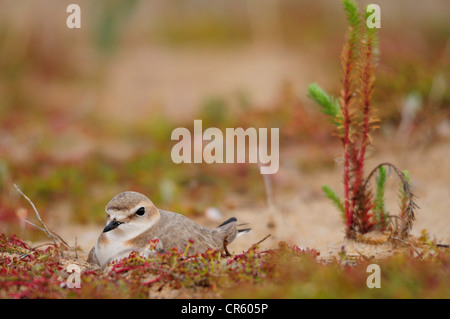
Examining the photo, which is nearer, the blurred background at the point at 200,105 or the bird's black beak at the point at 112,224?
the bird's black beak at the point at 112,224

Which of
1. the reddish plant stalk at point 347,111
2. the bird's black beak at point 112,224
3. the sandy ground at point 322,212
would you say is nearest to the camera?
the bird's black beak at point 112,224

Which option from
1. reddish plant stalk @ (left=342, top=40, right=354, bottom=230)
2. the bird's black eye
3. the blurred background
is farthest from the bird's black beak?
reddish plant stalk @ (left=342, top=40, right=354, bottom=230)

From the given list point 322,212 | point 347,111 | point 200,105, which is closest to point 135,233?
→ point 347,111

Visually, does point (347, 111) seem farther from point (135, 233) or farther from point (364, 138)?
point (135, 233)

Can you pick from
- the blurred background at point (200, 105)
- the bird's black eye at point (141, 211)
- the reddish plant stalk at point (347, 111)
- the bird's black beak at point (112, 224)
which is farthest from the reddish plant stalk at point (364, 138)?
the bird's black beak at point (112, 224)

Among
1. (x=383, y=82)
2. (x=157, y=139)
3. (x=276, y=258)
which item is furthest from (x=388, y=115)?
(x=276, y=258)

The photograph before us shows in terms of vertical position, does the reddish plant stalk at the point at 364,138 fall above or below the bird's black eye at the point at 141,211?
above

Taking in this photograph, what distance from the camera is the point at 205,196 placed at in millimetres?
7691

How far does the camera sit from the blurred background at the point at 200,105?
7207 mm

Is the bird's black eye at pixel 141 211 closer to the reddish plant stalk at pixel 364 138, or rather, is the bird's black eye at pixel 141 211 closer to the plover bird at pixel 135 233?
the plover bird at pixel 135 233

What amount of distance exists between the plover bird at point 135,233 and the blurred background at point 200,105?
4.41 ft

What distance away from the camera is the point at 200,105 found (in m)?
11.0
